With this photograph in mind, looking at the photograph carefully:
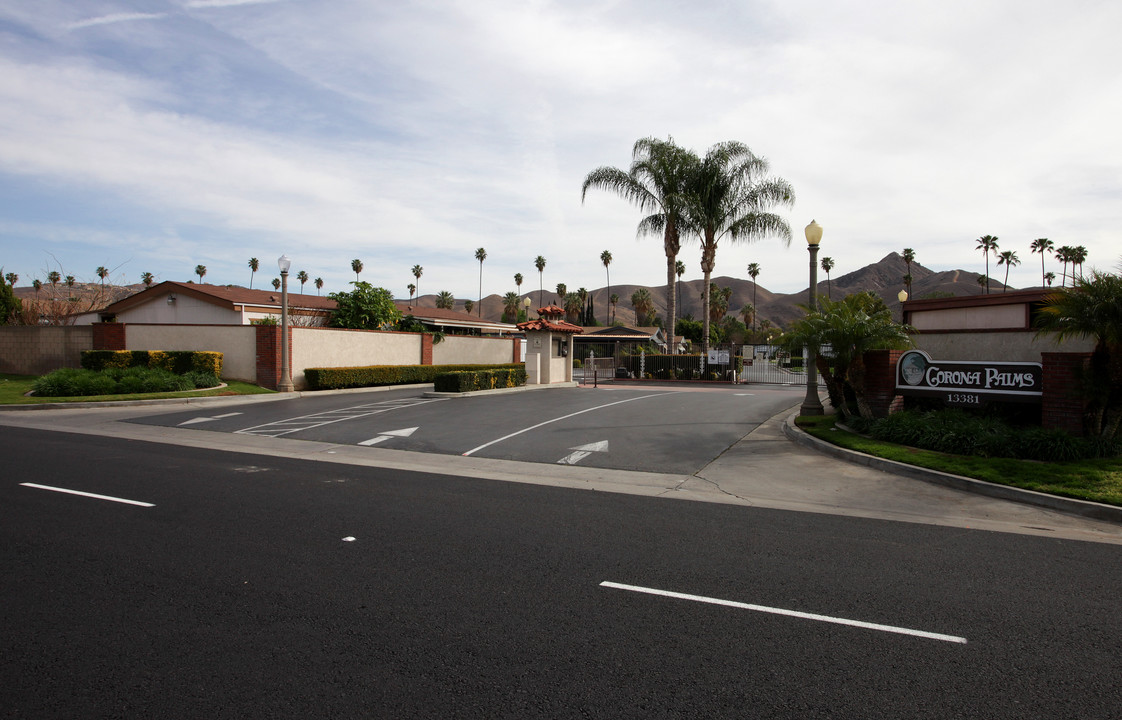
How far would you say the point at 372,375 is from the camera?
86.3ft

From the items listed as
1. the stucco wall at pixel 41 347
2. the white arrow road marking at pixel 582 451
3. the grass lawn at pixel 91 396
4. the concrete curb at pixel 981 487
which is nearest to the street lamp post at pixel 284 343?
the grass lawn at pixel 91 396

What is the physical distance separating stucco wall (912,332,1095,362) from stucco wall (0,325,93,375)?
2870 centimetres

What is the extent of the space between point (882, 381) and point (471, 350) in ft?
81.8

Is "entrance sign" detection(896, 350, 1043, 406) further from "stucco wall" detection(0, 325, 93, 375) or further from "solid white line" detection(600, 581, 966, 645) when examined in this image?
"stucco wall" detection(0, 325, 93, 375)

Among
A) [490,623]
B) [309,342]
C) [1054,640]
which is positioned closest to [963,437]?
[1054,640]

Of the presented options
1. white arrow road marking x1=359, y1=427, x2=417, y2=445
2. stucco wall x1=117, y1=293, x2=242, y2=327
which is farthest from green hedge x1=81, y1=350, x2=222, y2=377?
white arrow road marking x1=359, y1=427, x2=417, y2=445

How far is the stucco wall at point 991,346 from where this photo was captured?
12.3 metres

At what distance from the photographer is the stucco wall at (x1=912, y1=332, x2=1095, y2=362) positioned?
40.5 ft

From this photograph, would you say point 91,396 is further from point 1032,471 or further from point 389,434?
point 1032,471

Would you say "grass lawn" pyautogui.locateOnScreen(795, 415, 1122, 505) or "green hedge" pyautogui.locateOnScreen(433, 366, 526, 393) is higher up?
"green hedge" pyautogui.locateOnScreen(433, 366, 526, 393)

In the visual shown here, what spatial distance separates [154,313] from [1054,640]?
36.8 metres

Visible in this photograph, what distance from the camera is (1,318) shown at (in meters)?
41.2

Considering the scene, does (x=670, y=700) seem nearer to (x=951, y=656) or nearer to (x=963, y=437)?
(x=951, y=656)

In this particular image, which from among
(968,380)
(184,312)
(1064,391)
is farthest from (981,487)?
(184,312)
